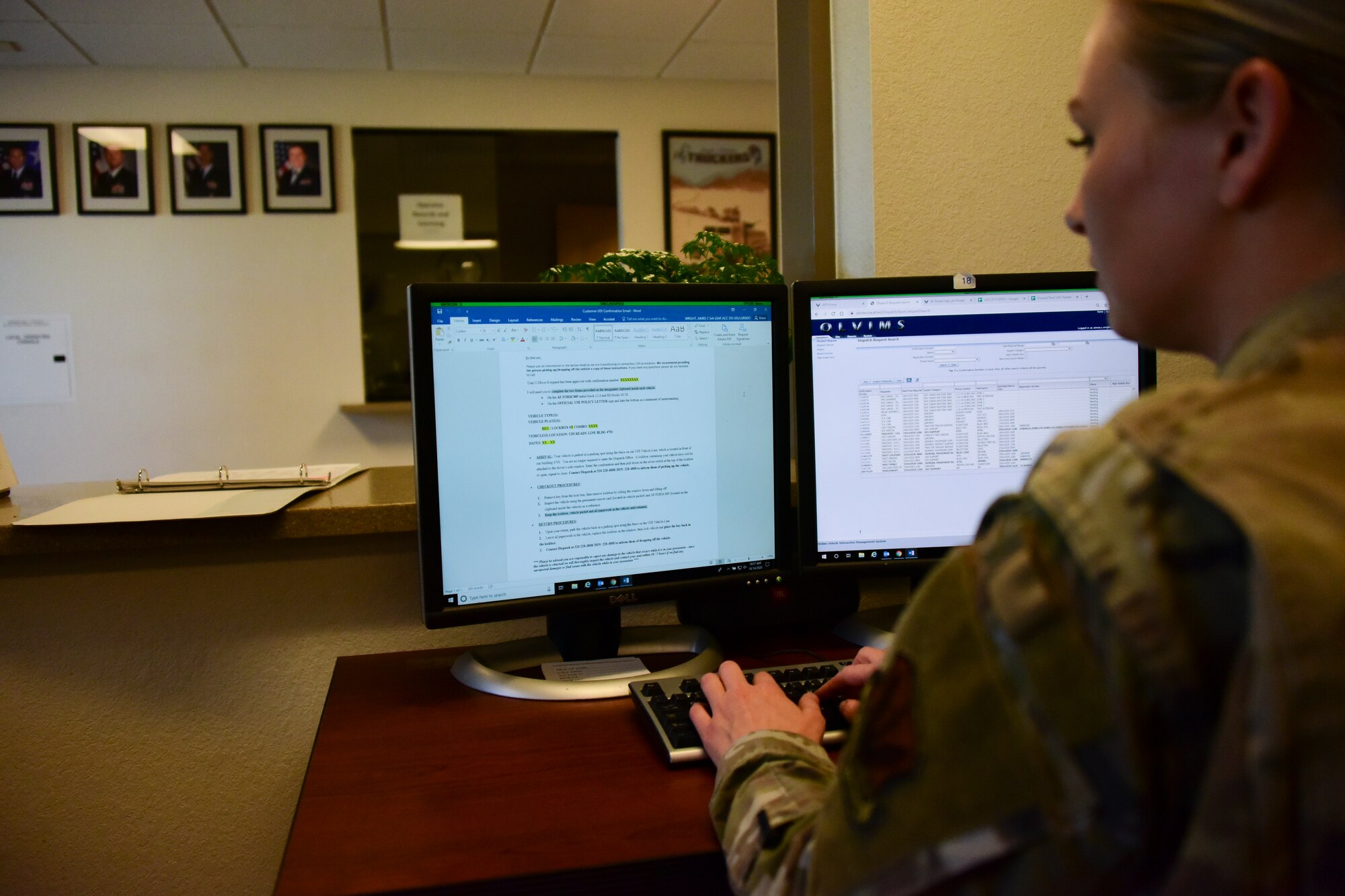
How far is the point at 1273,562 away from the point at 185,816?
122cm

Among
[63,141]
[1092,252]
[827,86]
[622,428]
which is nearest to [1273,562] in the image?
[1092,252]

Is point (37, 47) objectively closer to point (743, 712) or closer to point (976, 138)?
point (976, 138)

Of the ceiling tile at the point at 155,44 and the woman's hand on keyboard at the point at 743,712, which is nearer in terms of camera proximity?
the woman's hand on keyboard at the point at 743,712

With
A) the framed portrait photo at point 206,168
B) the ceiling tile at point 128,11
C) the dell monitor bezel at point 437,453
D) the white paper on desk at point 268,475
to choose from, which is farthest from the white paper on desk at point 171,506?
the framed portrait photo at point 206,168

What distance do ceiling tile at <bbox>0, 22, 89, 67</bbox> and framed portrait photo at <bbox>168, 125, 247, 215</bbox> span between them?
0.43m

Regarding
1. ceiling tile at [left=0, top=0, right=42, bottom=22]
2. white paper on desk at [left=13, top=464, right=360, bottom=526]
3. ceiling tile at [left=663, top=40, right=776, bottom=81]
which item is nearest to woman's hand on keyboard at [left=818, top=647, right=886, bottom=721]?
white paper on desk at [left=13, top=464, right=360, bottom=526]

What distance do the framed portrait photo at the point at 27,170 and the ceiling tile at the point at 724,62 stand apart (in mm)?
2671

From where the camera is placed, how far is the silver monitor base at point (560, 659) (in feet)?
3.18

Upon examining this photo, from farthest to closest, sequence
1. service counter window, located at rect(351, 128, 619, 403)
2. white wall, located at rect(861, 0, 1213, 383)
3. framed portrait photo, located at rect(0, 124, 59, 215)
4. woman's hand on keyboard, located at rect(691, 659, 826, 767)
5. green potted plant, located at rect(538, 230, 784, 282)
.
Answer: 1. service counter window, located at rect(351, 128, 619, 403)
2. framed portrait photo, located at rect(0, 124, 59, 215)
3. white wall, located at rect(861, 0, 1213, 383)
4. green potted plant, located at rect(538, 230, 784, 282)
5. woman's hand on keyboard, located at rect(691, 659, 826, 767)

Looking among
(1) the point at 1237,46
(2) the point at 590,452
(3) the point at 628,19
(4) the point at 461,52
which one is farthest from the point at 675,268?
(4) the point at 461,52

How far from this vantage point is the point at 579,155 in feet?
14.2

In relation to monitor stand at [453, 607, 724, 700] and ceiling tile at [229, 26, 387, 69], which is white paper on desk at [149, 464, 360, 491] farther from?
ceiling tile at [229, 26, 387, 69]

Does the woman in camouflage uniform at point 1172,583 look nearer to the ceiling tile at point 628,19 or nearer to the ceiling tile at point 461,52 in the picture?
the ceiling tile at point 628,19

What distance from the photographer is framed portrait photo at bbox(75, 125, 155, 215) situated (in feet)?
12.6
